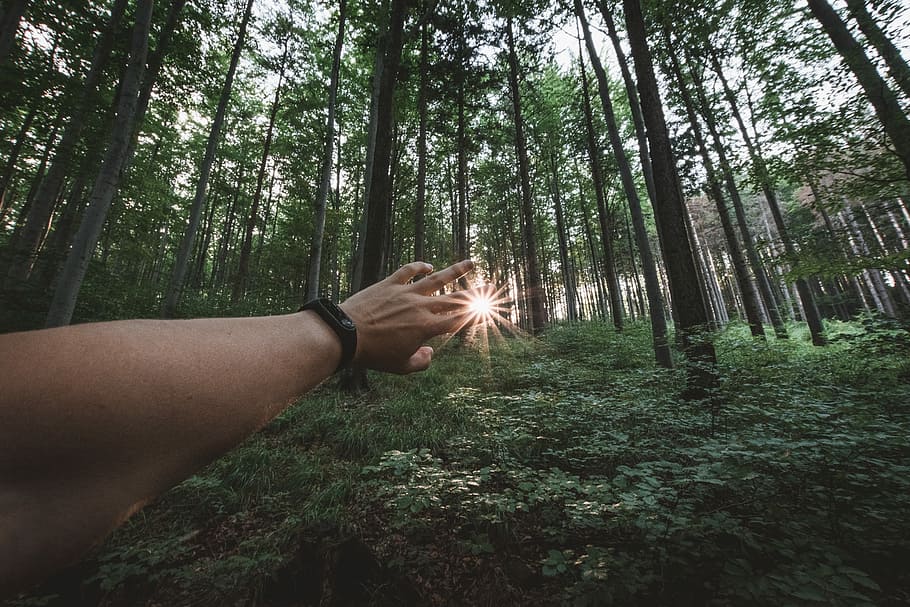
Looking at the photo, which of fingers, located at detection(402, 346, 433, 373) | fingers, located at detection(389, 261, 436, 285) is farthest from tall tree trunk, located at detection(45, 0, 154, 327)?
fingers, located at detection(402, 346, 433, 373)

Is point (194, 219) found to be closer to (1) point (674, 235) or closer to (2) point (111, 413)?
(2) point (111, 413)

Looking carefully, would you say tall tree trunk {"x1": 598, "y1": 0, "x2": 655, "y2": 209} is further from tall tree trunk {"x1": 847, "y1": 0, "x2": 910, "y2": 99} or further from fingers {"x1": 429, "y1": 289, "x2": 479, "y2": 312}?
fingers {"x1": 429, "y1": 289, "x2": 479, "y2": 312}

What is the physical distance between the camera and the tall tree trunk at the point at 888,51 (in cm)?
542

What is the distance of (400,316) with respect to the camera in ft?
3.88

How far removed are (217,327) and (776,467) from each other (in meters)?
3.78

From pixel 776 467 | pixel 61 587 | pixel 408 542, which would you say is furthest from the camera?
pixel 408 542

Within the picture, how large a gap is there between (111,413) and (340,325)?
546 mm

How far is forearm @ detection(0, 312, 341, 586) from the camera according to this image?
50 centimetres

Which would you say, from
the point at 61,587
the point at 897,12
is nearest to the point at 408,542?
the point at 61,587

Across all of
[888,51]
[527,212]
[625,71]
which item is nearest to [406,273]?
[888,51]

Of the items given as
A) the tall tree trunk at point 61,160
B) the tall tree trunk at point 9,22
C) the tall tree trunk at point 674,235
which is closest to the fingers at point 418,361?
the tall tree trunk at point 674,235

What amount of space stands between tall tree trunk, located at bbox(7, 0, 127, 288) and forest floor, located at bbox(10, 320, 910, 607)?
30.1ft

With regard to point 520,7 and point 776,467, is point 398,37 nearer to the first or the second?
point 520,7

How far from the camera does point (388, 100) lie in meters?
6.69
